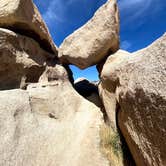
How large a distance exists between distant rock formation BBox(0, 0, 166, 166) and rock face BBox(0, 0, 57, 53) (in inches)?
1.2

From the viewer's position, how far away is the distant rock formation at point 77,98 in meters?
3.69

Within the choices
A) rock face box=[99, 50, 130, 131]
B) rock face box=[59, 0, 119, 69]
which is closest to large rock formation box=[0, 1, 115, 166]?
rock face box=[99, 50, 130, 131]

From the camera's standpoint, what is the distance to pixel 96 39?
6879 mm

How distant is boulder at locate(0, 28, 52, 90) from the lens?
6.22m

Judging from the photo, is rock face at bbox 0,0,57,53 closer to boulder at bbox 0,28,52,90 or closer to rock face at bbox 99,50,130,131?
boulder at bbox 0,28,52,90

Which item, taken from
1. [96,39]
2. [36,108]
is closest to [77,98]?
[36,108]

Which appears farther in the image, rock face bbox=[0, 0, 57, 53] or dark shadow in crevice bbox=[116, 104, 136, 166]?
rock face bbox=[0, 0, 57, 53]

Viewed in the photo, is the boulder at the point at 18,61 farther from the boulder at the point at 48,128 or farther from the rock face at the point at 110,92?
the rock face at the point at 110,92

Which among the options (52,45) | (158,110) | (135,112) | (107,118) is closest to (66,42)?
(52,45)

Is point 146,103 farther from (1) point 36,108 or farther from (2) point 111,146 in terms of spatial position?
(1) point 36,108

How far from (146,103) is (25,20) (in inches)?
197

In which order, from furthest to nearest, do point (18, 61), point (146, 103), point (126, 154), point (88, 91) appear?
1. point (88, 91)
2. point (18, 61)
3. point (126, 154)
4. point (146, 103)

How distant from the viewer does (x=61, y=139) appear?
5391mm

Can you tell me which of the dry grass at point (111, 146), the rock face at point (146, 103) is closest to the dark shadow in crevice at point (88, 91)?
the dry grass at point (111, 146)
